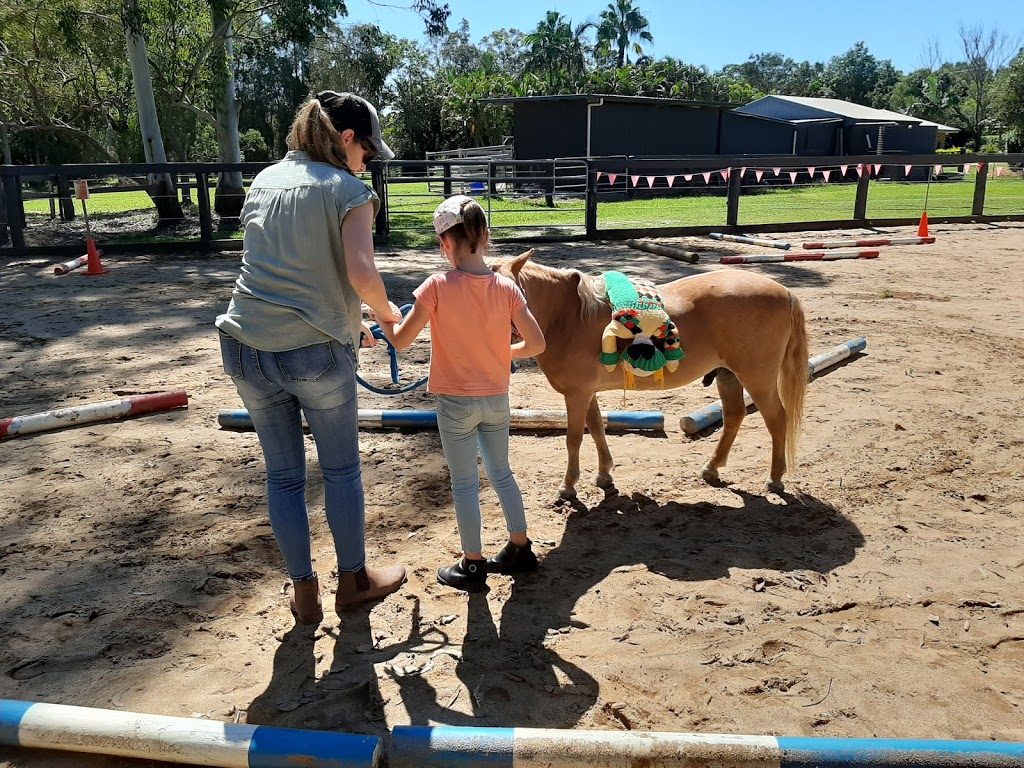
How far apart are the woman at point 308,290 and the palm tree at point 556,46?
207 ft

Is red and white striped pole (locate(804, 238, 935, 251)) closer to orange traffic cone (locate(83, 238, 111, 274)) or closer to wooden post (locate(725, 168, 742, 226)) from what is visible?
wooden post (locate(725, 168, 742, 226))

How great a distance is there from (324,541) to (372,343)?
3.98 feet

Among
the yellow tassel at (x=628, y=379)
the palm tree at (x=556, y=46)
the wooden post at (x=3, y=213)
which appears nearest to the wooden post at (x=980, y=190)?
the yellow tassel at (x=628, y=379)

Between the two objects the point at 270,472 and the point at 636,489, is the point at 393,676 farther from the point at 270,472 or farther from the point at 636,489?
the point at 636,489

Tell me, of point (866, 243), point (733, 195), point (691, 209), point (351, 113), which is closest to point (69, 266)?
point (351, 113)

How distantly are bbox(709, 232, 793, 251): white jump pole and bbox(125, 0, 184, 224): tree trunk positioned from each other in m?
11.2

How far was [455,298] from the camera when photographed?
292 centimetres

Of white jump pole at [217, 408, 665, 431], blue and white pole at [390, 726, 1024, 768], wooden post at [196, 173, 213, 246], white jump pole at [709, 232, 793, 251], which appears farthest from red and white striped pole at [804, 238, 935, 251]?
blue and white pole at [390, 726, 1024, 768]

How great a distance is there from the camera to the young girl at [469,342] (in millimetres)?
2910

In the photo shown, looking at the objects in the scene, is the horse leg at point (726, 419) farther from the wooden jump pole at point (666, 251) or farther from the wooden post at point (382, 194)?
the wooden post at point (382, 194)

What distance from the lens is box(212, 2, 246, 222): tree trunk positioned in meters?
16.6

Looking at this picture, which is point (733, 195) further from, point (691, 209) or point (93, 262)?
point (93, 262)

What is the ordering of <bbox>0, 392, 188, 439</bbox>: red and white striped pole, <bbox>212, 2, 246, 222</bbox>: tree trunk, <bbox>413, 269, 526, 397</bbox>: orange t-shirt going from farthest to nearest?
<bbox>212, 2, 246, 222</bbox>: tree trunk
<bbox>0, 392, 188, 439</bbox>: red and white striped pole
<bbox>413, 269, 526, 397</bbox>: orange t-shirt

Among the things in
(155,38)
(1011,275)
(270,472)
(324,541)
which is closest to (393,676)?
(270,472)
